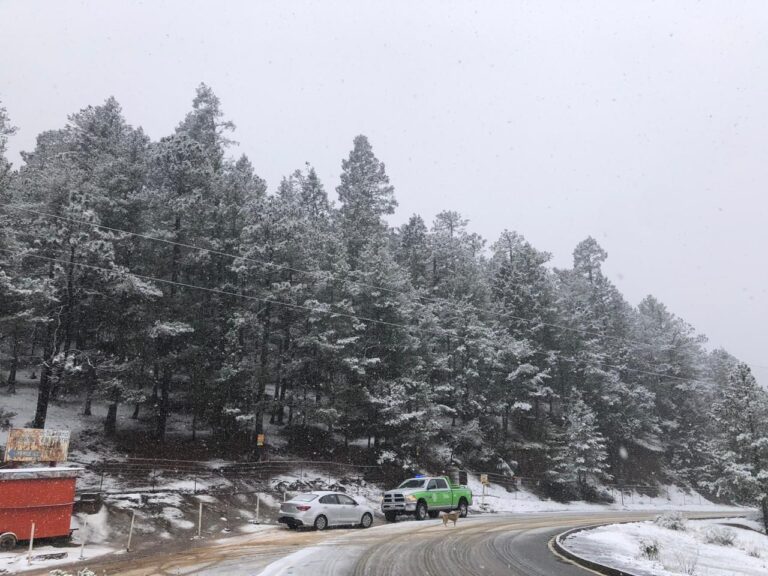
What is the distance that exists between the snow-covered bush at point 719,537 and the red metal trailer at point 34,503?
24.9 meters

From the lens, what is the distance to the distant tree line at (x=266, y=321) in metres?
25.9

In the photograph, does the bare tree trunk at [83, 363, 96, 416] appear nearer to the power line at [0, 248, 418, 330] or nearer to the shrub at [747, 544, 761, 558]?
the power line at [0, 248, 418, 330]

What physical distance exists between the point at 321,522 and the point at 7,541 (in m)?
9.39

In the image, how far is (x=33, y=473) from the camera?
1436 cm

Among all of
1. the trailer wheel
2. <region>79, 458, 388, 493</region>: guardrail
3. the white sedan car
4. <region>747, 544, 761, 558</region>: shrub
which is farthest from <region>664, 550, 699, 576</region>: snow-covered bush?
<region>79, 458, 388, 493</region>: guardrail

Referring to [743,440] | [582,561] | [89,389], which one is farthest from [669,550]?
[89,389]

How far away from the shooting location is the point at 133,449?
27.0 metres

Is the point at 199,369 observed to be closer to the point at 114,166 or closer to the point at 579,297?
the point at 114,166

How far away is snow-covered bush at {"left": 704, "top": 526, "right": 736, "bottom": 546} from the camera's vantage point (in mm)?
23625

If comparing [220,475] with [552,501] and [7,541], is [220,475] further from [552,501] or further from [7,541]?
[552,501]

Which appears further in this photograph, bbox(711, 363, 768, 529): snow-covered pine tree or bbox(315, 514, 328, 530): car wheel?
Result: bbox(711, 363, 768, 529): snow-covered pine tree

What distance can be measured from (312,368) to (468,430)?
44.0 feet

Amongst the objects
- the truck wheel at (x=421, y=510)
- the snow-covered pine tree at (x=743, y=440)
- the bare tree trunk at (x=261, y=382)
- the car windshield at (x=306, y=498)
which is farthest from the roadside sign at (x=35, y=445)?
the snow-covered pine tree at (x=743, y=440)

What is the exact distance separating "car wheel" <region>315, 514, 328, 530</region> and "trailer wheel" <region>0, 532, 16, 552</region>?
899 cm
